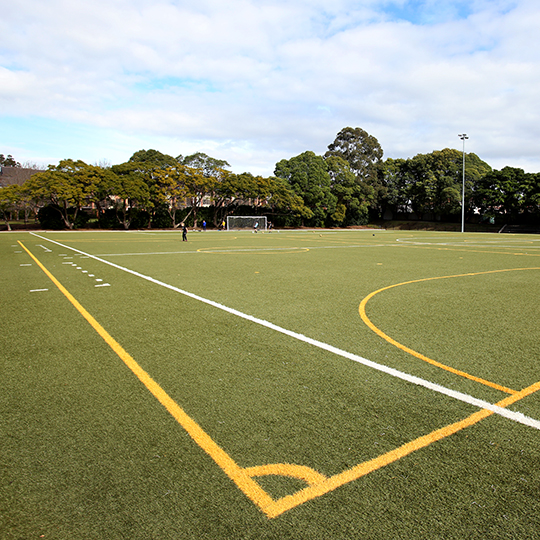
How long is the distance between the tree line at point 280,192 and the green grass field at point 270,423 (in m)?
42.0

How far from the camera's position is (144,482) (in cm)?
215

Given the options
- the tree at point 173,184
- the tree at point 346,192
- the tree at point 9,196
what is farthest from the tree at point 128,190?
the tree at point 346,192

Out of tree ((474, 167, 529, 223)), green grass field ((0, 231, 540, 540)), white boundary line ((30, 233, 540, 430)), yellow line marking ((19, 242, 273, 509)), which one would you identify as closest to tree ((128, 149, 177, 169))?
tree ((474, 167, 529, 223))

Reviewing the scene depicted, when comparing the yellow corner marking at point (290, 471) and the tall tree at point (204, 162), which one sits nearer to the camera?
the yellow corner marking at point (290, 471)

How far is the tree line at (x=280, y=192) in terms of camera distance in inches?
1720

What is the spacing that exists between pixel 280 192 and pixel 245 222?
611 cm

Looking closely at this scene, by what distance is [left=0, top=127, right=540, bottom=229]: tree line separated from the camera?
43.7 metres

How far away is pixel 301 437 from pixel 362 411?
0.58 metres

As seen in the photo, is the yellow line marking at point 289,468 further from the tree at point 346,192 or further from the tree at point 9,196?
the tree at point 346,192

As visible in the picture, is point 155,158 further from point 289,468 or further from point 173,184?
point 289,468

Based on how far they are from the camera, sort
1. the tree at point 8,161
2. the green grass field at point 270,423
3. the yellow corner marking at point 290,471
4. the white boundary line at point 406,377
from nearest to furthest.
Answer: the green grass field at point 270,423
the yellow corner marking at point 290,471
the white boundary line at point 406,377
the tree at point 8,161

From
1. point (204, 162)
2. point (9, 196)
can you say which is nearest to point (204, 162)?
point (204, 162)

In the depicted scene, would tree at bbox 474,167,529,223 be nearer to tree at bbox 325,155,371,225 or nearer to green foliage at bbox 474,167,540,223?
green foliage at bbox 474,167,540,223

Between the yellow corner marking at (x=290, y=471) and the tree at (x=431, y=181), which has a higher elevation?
the tree at (x=431, y=181)
